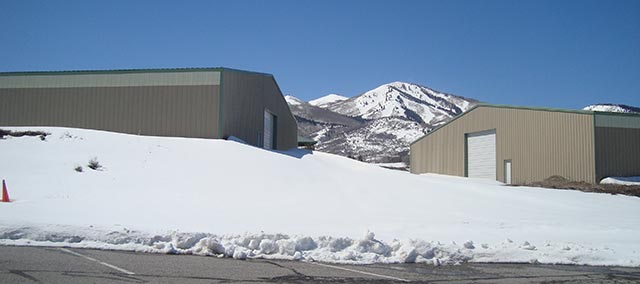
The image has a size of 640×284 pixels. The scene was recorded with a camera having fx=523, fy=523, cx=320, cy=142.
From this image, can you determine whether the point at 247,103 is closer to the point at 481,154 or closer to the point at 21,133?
the point at 21,133

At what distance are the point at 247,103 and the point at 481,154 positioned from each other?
54.8 ft

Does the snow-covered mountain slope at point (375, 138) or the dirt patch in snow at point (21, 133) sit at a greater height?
the snow-covered mountain slope at point (375, 138)

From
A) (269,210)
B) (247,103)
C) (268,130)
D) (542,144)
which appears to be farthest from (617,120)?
(269,210)

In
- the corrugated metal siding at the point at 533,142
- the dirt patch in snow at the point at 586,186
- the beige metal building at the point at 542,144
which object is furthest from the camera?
the corrugated metal siding at the point at 533,142

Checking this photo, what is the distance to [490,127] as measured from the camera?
116 ft

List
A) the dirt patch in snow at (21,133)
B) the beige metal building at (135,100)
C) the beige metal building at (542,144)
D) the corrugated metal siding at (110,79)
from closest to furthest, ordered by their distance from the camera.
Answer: the dirt patch in snow at (21,133) < the beige metal building at (135,100) < the corrugated metal siding at (110,79) < the beige metal building at (542,144)

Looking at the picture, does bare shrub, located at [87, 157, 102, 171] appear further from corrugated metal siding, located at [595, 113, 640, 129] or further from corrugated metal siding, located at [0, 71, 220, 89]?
corrugated metal siding, located at [595, 113, 640, 129]

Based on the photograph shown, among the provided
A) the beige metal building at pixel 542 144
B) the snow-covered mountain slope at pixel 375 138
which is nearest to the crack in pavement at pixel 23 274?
the beige metal building at pixel 542 144

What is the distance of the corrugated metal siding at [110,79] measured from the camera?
1096 inches

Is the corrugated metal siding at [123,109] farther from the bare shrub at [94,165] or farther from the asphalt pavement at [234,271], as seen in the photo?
the asphalt pavement at [234,271]

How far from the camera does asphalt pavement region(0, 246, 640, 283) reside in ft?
22.3

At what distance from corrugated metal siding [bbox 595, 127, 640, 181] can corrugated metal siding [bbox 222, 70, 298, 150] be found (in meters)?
19.7

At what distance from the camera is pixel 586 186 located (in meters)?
27.0

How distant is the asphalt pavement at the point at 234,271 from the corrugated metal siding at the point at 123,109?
19.3 metres
